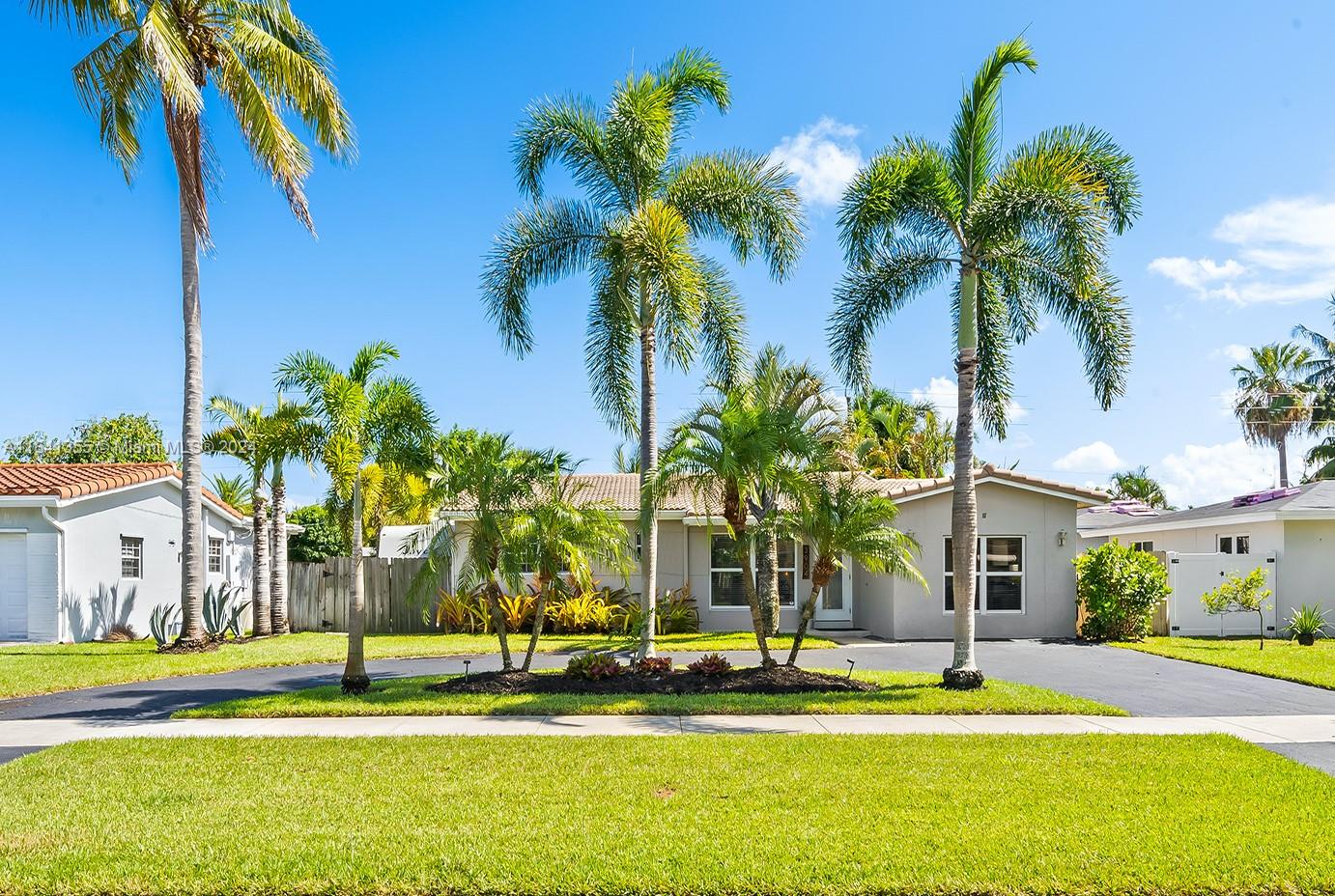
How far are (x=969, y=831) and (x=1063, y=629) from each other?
1491 cm

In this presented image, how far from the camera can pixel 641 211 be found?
13.0m

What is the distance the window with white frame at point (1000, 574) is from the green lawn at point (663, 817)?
418 inches

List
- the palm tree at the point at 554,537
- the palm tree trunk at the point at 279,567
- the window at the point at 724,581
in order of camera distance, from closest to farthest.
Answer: the palm tree at the point at 554,537, the palm tree trunk at the point at 279,567, the window at the point at 724,581

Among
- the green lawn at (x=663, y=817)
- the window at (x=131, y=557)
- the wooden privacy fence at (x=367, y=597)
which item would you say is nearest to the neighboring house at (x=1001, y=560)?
the wooden privacy fence at (x=367, y=597)

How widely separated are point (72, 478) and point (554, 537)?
41.8 feet

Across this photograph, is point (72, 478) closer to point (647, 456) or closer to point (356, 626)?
point (356, 626)

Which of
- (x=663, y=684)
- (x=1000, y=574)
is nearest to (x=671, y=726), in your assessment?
(x=663, y=684)

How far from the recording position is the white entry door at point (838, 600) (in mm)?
21797

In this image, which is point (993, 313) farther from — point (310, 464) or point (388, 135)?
point (310, 464)

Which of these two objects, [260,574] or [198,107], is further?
[260,574]

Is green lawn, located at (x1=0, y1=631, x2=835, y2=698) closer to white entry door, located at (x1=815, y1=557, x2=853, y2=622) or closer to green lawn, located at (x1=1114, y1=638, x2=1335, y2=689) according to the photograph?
white entry door, located at (x1=815, y1=557, x2=853, y2=622)

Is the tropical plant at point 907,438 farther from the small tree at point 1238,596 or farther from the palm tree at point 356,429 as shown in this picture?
the palm tree at point 356,429

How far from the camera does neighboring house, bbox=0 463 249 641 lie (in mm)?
17656

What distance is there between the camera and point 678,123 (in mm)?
14086
